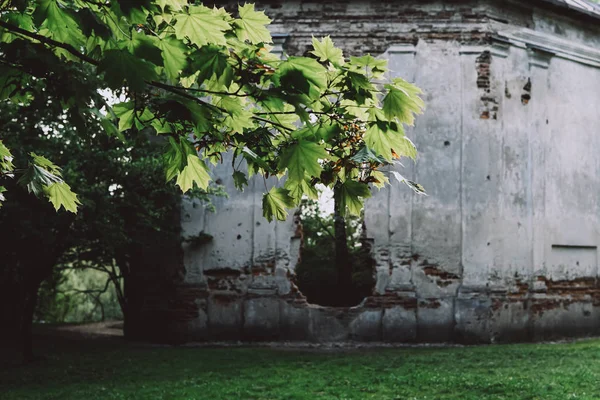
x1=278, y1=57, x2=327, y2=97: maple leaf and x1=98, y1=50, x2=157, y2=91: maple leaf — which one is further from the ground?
x1=278, y1=57, x2=327, y2=97: maple leaf

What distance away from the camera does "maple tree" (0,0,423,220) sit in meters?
1.99

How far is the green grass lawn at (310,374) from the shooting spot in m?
7.46

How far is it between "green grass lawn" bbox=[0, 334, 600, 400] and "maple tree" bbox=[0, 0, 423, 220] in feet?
17.6

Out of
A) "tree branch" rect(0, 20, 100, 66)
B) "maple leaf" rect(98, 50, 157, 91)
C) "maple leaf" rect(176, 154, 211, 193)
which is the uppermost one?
"tree branch" rect(0, 20, 100, 66)

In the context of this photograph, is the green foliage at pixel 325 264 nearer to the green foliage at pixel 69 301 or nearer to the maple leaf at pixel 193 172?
the green foliage at pixel 69 301

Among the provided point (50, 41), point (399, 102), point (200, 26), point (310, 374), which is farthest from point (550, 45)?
point (50, 41)

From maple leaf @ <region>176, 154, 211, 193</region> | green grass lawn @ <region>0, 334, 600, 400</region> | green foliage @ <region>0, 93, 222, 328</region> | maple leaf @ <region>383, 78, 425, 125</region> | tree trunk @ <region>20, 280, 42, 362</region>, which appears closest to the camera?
maple leaf @ <region>383, 78, 425, 125</region>

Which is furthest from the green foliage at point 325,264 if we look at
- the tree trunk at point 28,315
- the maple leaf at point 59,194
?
the maple leaf at point 59,194

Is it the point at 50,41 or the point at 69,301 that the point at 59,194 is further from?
the point at 69,301

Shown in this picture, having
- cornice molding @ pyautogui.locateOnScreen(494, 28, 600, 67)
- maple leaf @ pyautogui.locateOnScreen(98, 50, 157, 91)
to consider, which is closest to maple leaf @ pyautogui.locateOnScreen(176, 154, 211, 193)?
maple leaf @ pyautogui.locateOnScreen(98, 50, 157, 91)

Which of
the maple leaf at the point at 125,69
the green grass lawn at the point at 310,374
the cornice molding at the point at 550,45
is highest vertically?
the cornice molding at the point at 550,45

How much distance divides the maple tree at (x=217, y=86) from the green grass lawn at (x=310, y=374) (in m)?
5.36

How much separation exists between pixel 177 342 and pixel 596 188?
9.92 meters

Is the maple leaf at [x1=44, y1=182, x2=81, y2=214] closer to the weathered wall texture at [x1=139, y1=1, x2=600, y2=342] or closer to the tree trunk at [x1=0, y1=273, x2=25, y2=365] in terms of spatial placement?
the weathered wall texture at [x1=139, y1=1, x2=600, y2=342]
